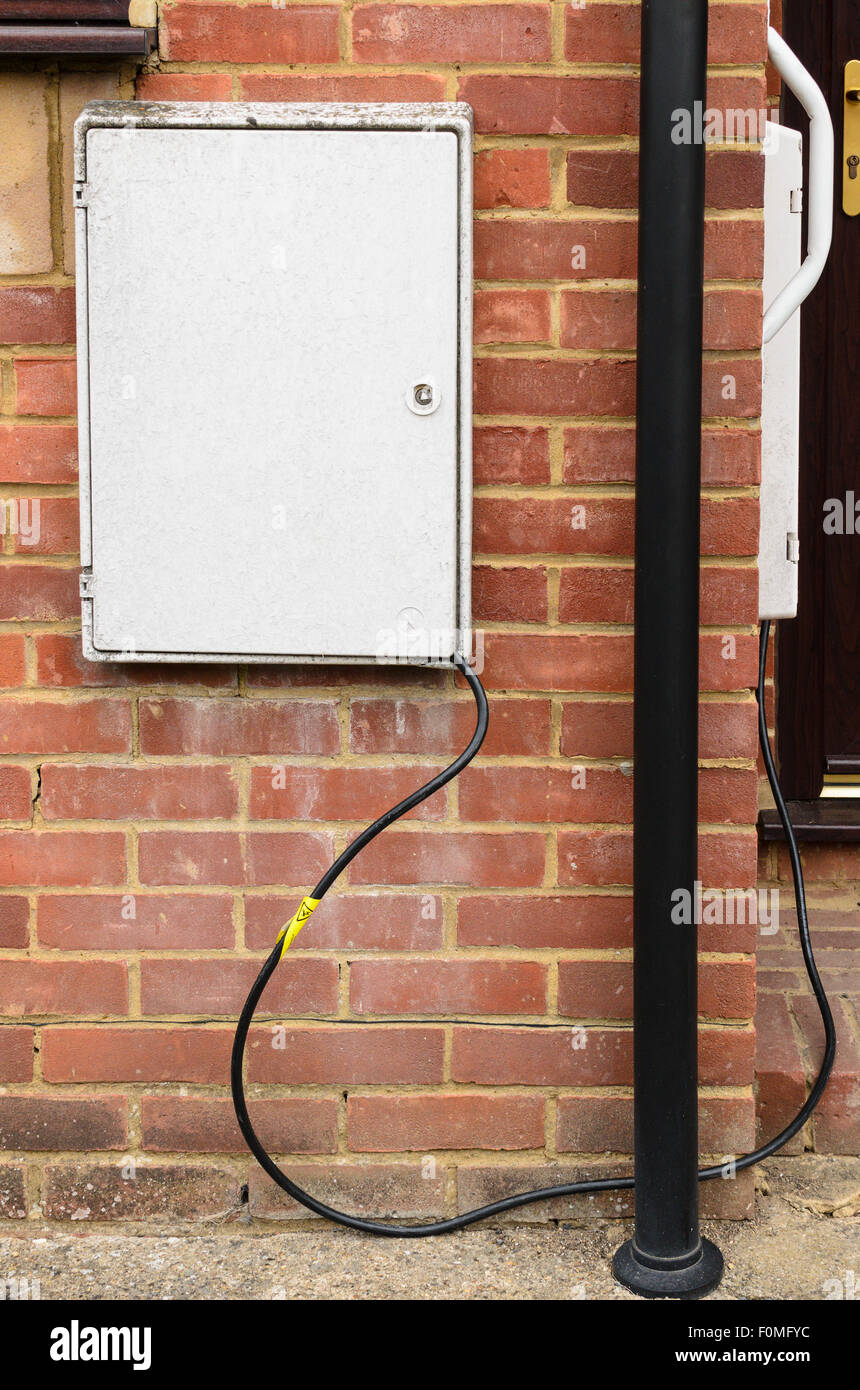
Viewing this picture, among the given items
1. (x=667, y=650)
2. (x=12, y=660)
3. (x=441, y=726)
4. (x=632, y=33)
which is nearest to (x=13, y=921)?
(x=12, y=660)

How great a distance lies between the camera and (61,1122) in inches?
76.3

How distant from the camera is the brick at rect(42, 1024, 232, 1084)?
6.30 feet

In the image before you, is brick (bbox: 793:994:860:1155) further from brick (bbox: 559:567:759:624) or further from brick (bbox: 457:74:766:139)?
brick (bbox: 457:74:766:139)

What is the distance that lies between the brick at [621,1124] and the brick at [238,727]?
0.67m

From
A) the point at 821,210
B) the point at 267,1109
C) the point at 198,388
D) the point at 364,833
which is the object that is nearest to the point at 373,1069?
the point at 267,1109

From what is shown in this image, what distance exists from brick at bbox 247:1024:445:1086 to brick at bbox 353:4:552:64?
1.41 m

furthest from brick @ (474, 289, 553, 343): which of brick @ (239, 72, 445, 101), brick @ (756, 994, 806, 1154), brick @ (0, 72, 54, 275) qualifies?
brick @ (756, 994, 806, 1154)

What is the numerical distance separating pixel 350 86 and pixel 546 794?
105 centimetres

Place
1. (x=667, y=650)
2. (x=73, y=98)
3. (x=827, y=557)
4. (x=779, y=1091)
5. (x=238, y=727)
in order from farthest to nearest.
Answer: (x=827, y=557) → (x=779, y=1091) → (x=238, y=727) → (x=73, y=98) → (x=667, y=650)

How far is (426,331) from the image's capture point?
5.65ft

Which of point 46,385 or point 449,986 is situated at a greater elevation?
point 46,385

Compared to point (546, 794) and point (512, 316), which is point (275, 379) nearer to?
point (512, 316)

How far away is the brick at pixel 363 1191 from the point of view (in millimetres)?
1924

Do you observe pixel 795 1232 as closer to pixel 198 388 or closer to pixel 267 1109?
pixel 267 1109
